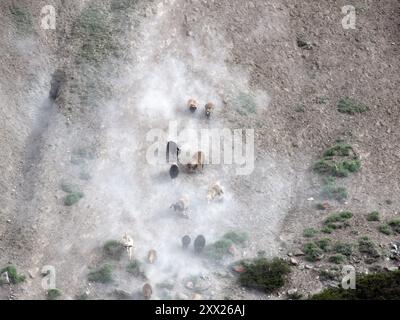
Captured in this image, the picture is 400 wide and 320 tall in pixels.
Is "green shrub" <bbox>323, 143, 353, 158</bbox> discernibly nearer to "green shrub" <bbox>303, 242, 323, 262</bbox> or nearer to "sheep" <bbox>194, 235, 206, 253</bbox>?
"green shrub" <bbox>303, 242, 323, 262</bbox>

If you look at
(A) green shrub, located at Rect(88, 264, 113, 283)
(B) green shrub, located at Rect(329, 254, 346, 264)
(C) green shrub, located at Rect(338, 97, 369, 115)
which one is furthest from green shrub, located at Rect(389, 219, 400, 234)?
(A) green shrub, located at Rect(88, 264, 113, 283)

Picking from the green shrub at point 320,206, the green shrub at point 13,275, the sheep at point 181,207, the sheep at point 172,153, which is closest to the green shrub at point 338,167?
the green shrub at point 320,206

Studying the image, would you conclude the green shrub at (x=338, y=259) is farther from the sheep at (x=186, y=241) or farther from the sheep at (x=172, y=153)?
the sheep at (x=172, y=153)

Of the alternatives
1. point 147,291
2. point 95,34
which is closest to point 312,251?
point 147,291

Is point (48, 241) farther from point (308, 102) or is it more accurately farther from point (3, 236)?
point (308, 102)

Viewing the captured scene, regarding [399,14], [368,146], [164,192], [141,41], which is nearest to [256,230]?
[164,192]
